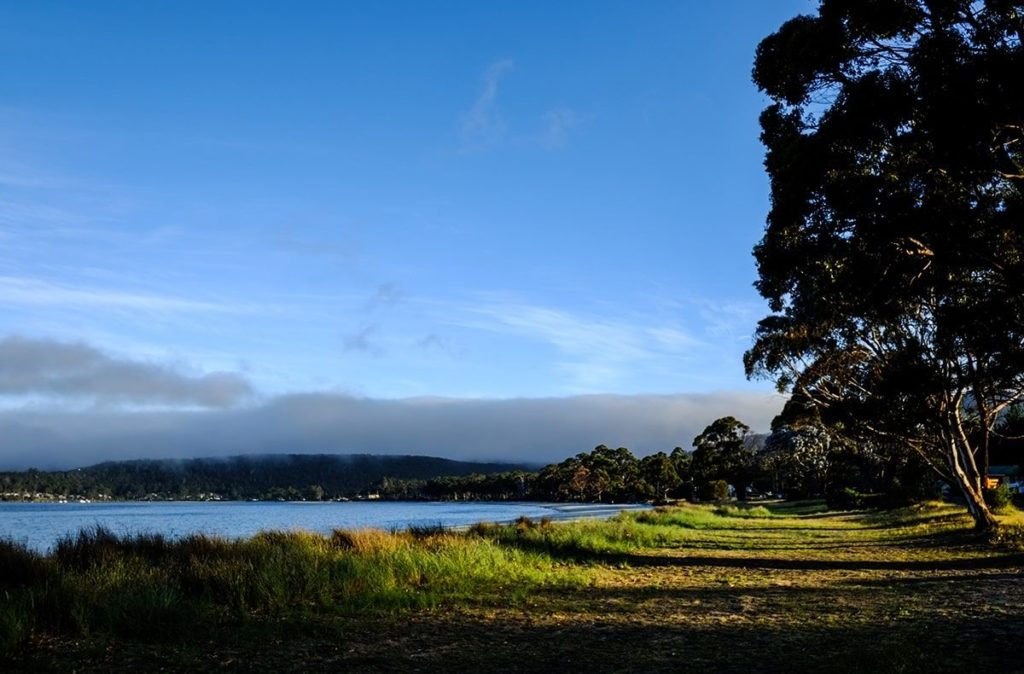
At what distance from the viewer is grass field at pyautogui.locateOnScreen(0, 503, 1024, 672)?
23.7 ft

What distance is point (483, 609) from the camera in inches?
410

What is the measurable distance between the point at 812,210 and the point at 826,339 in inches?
479

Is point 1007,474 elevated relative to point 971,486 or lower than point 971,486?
lower

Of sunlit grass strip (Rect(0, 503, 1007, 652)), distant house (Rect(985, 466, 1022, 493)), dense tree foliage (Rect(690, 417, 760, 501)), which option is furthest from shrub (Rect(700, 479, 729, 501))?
sunlit grass strip (Rect(0, 503, 1007, 652))

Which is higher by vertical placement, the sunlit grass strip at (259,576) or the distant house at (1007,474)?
the sunlit grass strip at (259,576)

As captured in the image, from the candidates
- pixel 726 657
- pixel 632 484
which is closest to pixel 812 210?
pixel 726 657

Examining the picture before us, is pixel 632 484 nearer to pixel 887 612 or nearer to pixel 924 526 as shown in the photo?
pixel 924 526

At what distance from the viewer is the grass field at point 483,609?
7238mm

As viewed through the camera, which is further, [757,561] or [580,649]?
[757,561]

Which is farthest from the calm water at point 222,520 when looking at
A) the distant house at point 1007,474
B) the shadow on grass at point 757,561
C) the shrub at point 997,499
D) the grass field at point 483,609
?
the distant house at point 1007,474

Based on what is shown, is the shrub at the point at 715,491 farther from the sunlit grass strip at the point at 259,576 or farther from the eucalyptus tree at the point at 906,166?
the eucalyptus tree at the point at 906,166

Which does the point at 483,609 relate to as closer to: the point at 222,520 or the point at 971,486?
the point at 971,486

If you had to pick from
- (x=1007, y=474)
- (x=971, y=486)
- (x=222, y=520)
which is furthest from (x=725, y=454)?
(x=971, y=486)

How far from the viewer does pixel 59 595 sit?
29.7 ft
